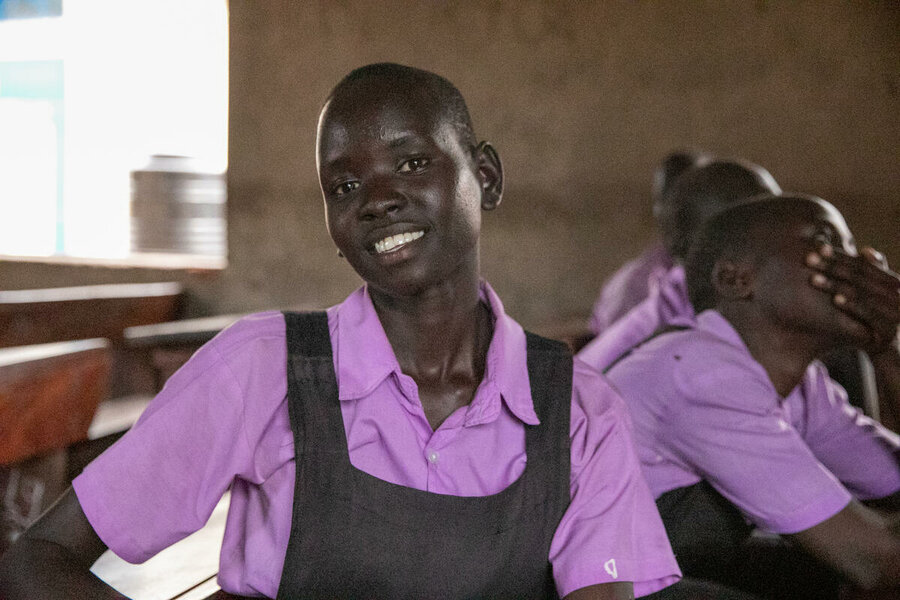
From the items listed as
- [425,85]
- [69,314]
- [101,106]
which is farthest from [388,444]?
[101,106]

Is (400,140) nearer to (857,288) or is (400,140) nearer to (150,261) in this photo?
(857,288)

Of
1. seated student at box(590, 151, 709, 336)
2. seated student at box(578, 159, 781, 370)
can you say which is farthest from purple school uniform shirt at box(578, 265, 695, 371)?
seated student at box(590, 151, 709, 336)

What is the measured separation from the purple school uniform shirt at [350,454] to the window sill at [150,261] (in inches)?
168

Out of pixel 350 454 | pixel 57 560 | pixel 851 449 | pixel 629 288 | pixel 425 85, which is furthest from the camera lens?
pixel 629 288

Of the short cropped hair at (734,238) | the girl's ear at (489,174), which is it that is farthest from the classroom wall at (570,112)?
A: the girl's ear at (489,174)

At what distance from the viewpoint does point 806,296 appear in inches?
54.7

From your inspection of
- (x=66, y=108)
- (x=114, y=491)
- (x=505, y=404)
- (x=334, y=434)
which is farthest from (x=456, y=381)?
(x=66, y=108)

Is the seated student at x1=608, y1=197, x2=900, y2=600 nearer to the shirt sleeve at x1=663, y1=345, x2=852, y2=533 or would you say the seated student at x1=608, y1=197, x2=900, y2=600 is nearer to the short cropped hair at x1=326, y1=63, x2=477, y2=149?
the shirt sleeve at x1=663, y1=345, x2=852, y2=533

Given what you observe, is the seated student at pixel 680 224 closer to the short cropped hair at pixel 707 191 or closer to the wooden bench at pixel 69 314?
the short cropped hair at pixel 707 191

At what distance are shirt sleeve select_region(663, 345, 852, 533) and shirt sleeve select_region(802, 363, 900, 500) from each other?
0.70 feet

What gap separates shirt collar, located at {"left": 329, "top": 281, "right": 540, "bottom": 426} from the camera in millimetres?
1034

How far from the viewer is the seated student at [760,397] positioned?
4.14ft

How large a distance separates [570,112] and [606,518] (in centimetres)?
354

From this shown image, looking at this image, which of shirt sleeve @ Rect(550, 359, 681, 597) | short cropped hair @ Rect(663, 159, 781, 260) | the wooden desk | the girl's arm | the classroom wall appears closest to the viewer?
the girl's arm
